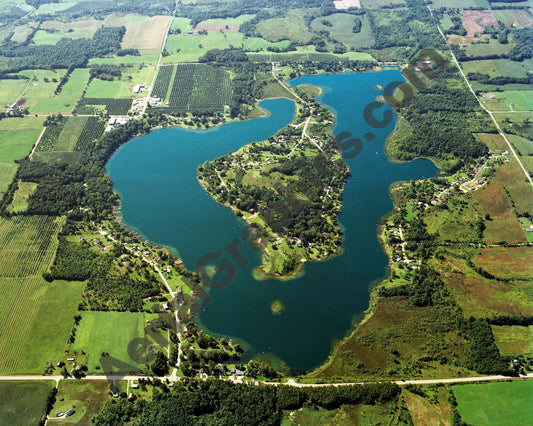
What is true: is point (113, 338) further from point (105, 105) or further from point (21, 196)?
point (105, 105)

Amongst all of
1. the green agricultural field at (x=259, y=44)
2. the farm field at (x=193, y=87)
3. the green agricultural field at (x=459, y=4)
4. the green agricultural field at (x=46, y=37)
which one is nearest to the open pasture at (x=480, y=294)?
the farm field at (x=193, y=87)

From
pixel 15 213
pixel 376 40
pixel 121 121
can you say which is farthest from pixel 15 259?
pixel 376 40

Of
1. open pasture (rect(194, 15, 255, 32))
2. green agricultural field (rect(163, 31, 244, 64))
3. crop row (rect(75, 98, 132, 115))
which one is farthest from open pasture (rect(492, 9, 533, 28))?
crop row (rect(75, 98, 132, 115))

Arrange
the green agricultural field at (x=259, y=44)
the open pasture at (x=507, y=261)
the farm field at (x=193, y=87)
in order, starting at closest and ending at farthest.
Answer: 1. the open pasture at (x=507, y=261)
2. the farm field at (x=193, y=87)
3. the green agricultural field at (x=259, y=44)

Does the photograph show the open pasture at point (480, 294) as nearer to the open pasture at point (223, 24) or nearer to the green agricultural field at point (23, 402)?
the green agricultural field at point (23, 402)

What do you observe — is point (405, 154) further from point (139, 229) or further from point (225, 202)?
point (139, 229)

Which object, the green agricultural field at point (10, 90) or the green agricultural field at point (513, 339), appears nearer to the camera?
the green agricultural field at point (513, 339)
